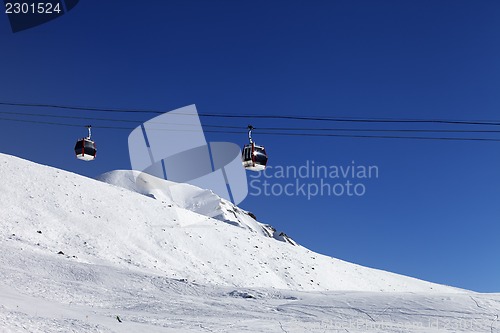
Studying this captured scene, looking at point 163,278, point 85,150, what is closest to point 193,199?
point 163,278

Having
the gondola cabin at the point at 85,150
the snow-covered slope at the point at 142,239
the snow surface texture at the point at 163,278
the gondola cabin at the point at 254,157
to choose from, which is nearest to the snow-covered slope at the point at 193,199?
the snow-covered slope at the point at 142,239

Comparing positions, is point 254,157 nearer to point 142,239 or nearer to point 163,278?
point 163,278

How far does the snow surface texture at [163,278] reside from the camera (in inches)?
659

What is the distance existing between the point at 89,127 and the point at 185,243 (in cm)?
1719

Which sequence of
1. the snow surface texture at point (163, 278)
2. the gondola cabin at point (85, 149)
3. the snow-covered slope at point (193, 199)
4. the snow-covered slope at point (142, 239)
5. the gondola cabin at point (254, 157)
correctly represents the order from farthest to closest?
the snow-covered slope at point (193, 199) < the snow-covered slope at point (142, 239) < the gondola cabin at point (85, 149) < the gondola cabin at point (254, 157) < the snow surface texture at point (163, 278)

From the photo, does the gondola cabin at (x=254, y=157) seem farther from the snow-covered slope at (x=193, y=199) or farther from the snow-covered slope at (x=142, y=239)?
the snow-covered slope at (x=193, y=199)

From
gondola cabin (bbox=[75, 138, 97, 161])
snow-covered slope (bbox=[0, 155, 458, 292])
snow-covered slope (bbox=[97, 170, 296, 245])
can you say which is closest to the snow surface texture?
snow-covered slope (bbox=[0, 155, 458, 292])

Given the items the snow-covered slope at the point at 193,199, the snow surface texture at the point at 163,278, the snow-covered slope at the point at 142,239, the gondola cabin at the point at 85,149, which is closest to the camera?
the snow surface texture at the point at 163,278

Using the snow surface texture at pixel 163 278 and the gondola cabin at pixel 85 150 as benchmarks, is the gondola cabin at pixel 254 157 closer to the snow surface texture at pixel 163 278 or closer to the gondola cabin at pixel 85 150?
the snow surface texture at pixel 163 278

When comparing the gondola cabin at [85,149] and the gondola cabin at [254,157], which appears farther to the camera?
the gondola cabin at [85,149]

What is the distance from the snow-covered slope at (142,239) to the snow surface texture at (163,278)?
11cm

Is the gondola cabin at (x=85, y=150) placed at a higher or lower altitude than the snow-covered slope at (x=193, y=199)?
A: lower

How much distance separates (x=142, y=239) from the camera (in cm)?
3806

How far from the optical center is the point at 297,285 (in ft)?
129
